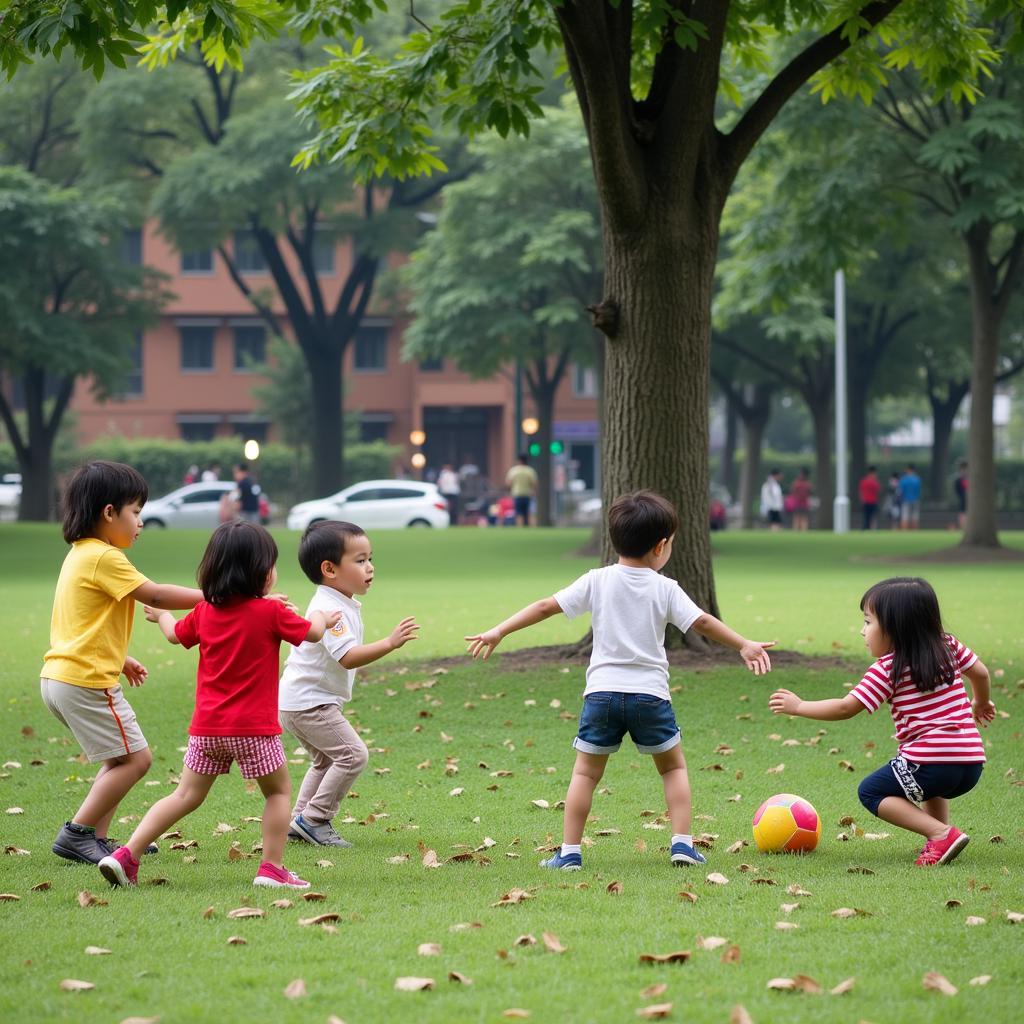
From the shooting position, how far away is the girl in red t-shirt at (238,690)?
5797 millimetres

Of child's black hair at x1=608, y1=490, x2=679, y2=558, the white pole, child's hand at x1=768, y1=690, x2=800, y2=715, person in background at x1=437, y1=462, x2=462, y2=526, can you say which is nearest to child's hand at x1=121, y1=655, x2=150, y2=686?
child's black hair at x1=608, y1=490, x2=679, y2=558

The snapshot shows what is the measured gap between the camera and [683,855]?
6.25 m

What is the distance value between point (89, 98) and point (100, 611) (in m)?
36.9

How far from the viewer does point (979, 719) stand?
6.46 metres

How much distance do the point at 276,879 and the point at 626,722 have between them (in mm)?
1492

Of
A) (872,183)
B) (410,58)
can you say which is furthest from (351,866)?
(872,183)

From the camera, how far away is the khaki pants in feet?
22.1

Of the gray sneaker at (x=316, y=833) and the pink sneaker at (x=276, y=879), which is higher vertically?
the pink sneaker at (x=276, y=879)

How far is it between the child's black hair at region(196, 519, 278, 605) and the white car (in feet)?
120

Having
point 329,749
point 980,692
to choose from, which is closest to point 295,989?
point 329,749

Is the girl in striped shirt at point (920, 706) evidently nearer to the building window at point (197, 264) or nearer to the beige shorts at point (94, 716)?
the beige shorts at point (94, 716)

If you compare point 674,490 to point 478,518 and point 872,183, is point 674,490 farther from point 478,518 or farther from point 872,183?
point 478,518

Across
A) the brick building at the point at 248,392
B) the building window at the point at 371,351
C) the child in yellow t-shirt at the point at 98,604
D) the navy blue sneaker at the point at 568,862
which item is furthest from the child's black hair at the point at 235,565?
the building window at the point at 371,351

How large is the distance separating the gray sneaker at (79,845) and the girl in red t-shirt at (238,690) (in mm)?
513
